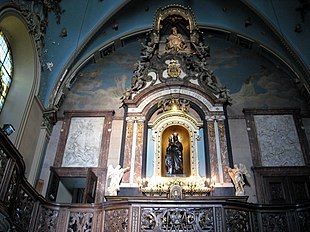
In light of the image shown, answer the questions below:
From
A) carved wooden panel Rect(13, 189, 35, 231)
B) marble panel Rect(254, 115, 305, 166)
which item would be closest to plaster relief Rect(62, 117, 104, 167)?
carved wooden panel Rect(13, 189, 35, 231)

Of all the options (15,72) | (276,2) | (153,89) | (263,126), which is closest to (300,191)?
(263,126)

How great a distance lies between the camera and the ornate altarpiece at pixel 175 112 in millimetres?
11773

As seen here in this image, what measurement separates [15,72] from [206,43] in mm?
7882

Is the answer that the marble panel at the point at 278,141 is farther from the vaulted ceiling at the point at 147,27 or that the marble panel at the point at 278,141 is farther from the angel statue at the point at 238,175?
the vaulted ceiling at the point at 147,27

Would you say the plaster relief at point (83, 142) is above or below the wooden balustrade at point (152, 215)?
above

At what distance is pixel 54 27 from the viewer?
13.1 m

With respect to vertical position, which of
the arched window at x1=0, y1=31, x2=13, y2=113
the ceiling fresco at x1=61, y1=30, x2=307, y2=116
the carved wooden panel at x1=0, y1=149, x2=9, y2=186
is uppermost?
the ceiling fresco at x1=61, y1=30, x2=307, y2=116

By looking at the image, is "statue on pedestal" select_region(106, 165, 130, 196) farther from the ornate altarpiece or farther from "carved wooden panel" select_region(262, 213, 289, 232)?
"carved wooden panel" select_region(262, 213, 289, 232)

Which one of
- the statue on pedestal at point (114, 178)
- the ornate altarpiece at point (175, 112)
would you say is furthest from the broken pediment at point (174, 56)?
the statue on pedestal at point (114, 178)

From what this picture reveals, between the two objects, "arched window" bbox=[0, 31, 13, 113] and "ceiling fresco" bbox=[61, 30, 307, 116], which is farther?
"ceiling fresco" bbox=[61, 30, 307, 116]

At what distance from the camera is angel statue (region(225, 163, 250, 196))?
10.9 meters

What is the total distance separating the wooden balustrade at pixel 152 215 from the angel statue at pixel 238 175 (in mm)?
1321

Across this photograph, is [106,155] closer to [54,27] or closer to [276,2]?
[54,27]

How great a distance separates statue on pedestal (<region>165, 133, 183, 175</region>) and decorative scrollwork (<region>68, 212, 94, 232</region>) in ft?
10.4
